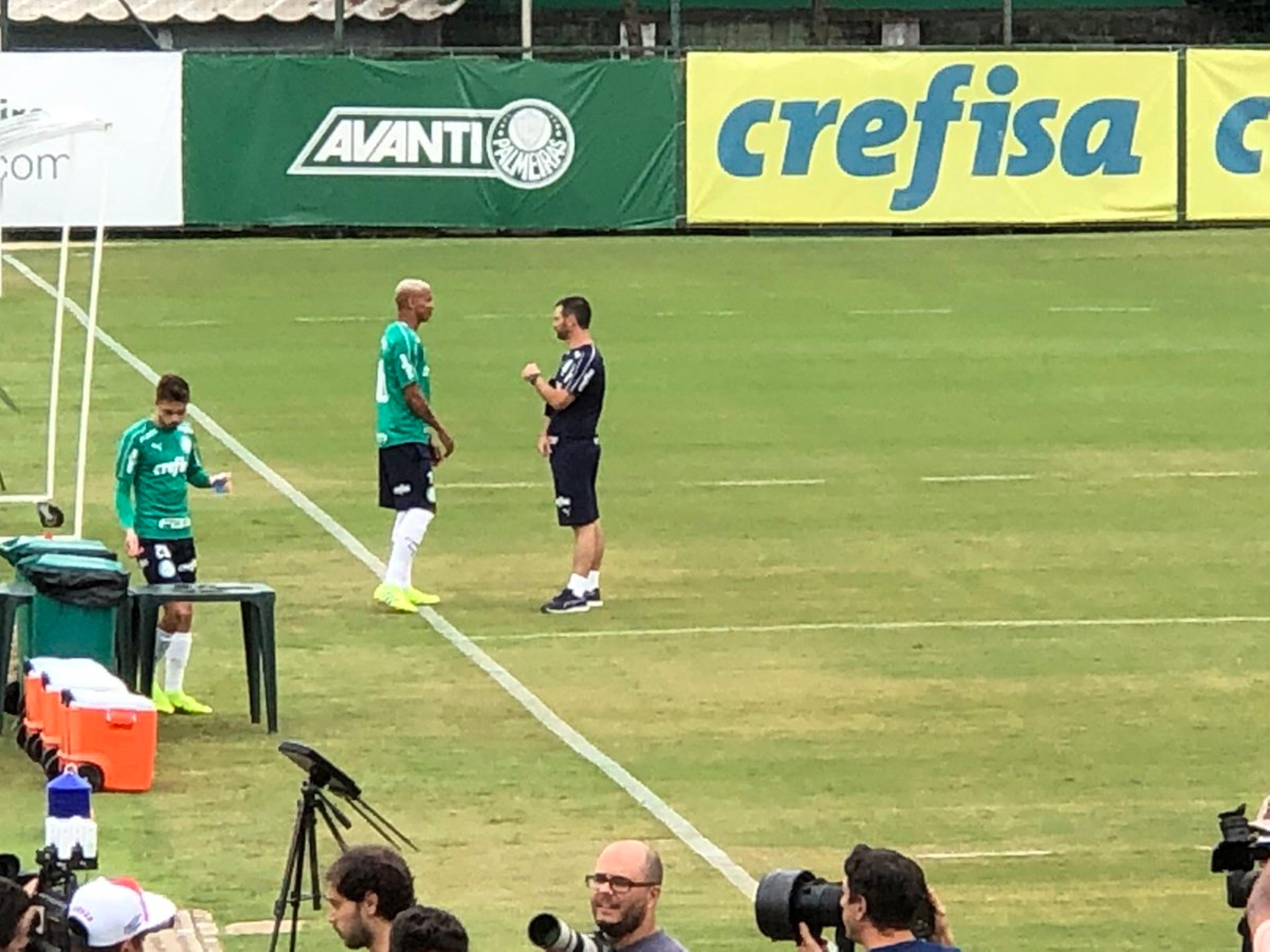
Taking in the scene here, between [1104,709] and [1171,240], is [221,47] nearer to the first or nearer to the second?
[1171,240]

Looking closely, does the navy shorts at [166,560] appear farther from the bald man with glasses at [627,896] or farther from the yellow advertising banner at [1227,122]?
the yellow advertising banner at [1227,122]

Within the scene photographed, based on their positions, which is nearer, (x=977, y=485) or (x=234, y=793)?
(x=234, y=793)

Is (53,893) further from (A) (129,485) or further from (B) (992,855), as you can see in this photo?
(A) (129,485)

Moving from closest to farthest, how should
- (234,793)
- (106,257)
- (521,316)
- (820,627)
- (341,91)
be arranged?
(234,793) < (820,627) < (521,316) < (106,257) < (341,91)

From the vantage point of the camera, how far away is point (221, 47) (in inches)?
1954

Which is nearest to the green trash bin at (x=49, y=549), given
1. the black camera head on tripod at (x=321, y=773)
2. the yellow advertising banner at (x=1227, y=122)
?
the black camera head on tripod at (x=321, y=773)

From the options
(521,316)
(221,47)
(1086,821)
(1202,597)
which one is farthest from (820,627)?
(221,47)

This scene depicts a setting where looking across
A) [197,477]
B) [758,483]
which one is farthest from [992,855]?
[758,483]

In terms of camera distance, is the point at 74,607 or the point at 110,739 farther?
Answer: the point at 74,607

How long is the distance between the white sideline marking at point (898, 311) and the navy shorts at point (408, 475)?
16.9m

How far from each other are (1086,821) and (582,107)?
31.3 m

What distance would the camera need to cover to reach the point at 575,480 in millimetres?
17594

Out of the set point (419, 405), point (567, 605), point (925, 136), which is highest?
point (925, 136)

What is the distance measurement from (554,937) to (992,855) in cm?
538
